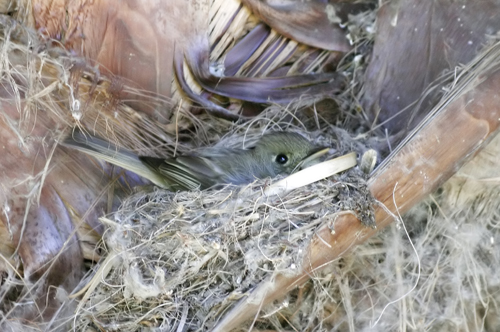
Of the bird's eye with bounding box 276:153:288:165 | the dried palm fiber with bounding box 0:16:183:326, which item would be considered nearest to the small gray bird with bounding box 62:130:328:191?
the bird's eye with bounding box 276:153:288:165

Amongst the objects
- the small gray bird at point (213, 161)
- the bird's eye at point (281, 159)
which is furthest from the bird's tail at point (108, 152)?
the bird's eye at point (281, 159)

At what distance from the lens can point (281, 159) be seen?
2.61 meters

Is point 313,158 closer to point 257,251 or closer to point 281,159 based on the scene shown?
point 281,159

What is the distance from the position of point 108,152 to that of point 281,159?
72cm

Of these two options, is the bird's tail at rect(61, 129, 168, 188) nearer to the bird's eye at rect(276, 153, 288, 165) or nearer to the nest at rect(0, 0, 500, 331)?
the nest at rect(0, 0, 500, 331)

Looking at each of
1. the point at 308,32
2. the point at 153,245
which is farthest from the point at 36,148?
the point at 308,32

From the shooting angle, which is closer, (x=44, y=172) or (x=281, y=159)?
(x=44, y=172)

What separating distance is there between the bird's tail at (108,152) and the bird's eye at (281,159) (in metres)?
0.51

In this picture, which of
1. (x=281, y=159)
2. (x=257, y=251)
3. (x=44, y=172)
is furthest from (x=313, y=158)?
(x=44, y=172)

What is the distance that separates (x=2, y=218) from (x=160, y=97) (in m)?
0.71

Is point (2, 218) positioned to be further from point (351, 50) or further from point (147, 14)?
point (351, 50)

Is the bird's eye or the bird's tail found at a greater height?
the bird's tail

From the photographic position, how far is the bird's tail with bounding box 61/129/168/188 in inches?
87.7

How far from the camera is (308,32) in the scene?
103 inches
